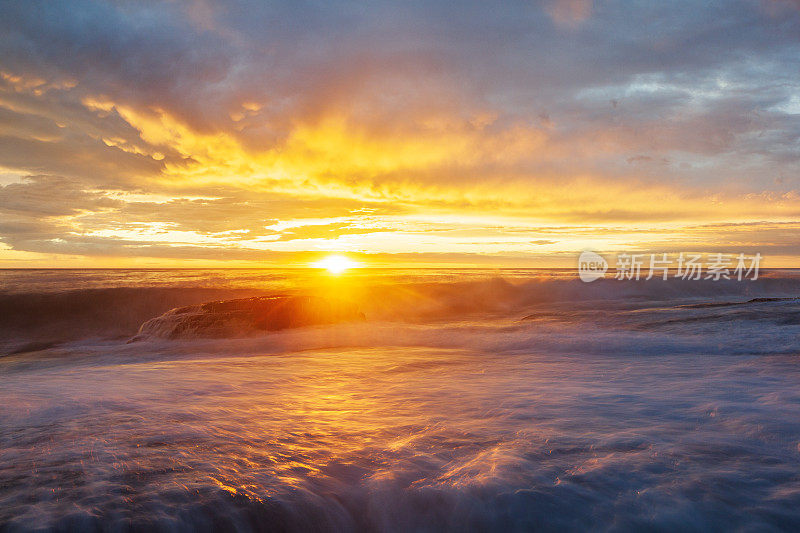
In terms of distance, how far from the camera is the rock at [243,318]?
35.7 ft

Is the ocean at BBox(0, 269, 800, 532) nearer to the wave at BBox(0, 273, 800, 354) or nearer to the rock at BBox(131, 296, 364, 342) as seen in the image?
the rock at BBox(131, 296, 364, 342)

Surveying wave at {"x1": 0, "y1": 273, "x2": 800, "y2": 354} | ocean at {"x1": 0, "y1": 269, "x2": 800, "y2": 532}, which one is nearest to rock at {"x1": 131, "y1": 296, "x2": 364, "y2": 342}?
wave at {"x1": 0, "y1": 273, "x2": 800, "y2": 354}

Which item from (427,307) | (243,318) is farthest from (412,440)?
(427,307)

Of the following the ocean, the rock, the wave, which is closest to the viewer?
the ocean

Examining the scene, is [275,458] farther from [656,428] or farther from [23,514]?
[656,428]

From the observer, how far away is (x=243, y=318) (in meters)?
11.4

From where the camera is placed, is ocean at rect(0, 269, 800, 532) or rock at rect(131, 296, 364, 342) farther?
rock at rect(131, 296, 364, 342)

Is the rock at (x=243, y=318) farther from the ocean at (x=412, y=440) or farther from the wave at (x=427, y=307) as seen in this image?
the ocean at (x=412, y=440)

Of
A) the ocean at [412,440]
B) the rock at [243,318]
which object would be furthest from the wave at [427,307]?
the ocean at [412,440]

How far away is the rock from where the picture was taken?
1087 centimetres

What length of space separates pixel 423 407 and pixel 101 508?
9.26 ft

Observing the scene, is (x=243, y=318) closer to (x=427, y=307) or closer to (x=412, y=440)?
(x=412, y=440)

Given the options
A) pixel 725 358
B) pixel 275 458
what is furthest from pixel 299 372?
pixel 725 358

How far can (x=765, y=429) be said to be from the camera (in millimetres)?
3752
